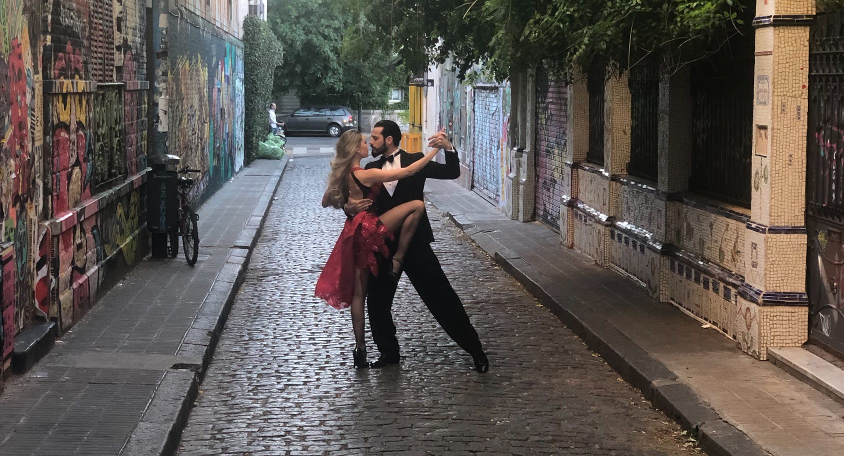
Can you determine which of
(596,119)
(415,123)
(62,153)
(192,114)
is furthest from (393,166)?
(415,123)

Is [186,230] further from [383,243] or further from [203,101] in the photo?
[203,101]

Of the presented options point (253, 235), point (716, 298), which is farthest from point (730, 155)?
point (253, 235)

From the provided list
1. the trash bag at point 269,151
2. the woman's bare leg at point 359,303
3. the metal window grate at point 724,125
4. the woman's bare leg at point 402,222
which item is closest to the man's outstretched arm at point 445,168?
the woman's bare leg at point 402,222

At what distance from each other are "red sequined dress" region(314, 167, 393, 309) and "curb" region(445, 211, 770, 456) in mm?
1829

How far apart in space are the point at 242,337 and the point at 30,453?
3.87 metres

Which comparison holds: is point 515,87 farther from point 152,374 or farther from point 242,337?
point 152,374

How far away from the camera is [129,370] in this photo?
774cm

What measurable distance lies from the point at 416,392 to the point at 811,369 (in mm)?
2491

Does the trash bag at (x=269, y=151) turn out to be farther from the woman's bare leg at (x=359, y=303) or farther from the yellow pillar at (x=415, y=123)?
the woman's bare leg at (x=359, y=303)

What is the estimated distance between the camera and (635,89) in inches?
486

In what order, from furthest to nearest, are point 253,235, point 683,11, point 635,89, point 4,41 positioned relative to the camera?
point 253,235 < point 635,89 < point 683,11 < point 4,41

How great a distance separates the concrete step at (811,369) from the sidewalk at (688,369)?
0.18ft

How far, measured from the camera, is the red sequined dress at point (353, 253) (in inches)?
328

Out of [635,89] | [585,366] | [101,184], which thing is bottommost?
[585,366]
